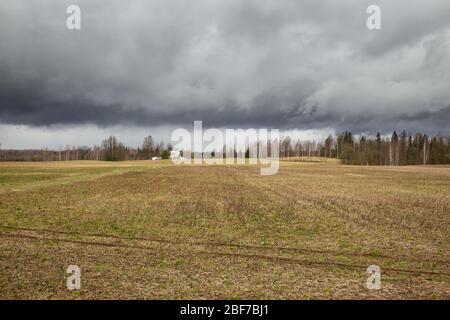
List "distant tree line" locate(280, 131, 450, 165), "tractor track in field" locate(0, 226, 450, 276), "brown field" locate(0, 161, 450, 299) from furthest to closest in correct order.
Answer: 1. "distant tree line" locate(280, 131, 450, 165)
2. "tractor track in field" locate(0, 226, 450, 276)
3. "brown field" locate(0, 161, 450, 299)

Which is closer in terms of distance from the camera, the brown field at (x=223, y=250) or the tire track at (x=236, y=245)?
the brown field at (x=223, y=250)

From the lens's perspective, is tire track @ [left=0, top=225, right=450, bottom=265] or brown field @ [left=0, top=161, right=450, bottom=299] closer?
brown field @ [left=0, top=161, right=450, bottom=299]

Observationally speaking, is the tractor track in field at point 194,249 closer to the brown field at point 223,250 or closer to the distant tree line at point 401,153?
the brown field at point 223,250

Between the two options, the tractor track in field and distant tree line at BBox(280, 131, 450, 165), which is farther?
distant tree line at BBox(280, 131, 450, 165)

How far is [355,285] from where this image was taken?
9.45 m

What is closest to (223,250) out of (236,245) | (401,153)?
(236,245)

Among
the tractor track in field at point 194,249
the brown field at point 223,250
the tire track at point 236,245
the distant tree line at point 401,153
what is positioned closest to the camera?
the brown field at point 223,250

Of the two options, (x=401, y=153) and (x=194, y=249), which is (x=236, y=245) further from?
(x=401, y=153)

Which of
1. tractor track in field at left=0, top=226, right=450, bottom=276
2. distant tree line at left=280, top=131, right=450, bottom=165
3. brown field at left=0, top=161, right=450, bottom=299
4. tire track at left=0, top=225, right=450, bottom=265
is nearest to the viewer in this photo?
brown field at left=0, top=161, right=450, bottom=299

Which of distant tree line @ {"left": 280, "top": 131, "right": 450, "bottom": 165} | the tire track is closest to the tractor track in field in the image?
the tire track

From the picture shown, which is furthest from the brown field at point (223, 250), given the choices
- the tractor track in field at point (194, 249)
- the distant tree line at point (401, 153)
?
the distant tree line at point (401, 153)

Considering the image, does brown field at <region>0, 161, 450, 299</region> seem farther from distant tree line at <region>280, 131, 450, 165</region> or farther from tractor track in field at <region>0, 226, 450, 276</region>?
distant tree line at <region>280, 131, 450, 165</region>
